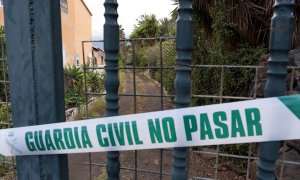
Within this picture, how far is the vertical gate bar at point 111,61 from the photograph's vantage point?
100 centimetres

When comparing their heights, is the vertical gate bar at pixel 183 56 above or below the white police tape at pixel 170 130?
above

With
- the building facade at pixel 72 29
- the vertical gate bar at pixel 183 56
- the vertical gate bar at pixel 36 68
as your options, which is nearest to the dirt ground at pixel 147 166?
the vertical gate bar at pixel 36 68

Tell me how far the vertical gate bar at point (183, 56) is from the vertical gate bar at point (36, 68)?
514mm

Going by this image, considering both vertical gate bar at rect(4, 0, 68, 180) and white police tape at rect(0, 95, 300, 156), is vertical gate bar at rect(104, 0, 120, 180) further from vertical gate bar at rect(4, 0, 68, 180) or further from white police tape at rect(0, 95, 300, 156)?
vertical gate bar at rect(4, 0, 68, 180)

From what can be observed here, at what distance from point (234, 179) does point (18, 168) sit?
3.36m

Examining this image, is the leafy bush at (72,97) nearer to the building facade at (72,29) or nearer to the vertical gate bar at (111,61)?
the building facade at (72,29)

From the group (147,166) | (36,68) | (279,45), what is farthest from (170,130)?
(147,166)

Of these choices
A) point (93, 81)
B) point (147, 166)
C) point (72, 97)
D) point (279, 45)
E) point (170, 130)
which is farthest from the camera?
point (72, 97)

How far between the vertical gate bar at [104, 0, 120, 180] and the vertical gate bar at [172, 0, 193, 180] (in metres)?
0.25

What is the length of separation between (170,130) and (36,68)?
0.62 m

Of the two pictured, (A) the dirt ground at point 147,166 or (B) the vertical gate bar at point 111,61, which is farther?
(A) the dirt ground at point 147,166

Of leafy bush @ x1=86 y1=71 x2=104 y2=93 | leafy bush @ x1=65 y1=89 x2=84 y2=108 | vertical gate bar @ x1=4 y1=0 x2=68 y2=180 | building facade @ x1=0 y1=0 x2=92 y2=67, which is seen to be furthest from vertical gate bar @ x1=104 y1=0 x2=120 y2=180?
building facade @ x1=0 y1=0 x2=92 y2=67

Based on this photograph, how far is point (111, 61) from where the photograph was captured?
1028 millimetres

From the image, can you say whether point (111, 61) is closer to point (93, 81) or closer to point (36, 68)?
point (36, 68)
